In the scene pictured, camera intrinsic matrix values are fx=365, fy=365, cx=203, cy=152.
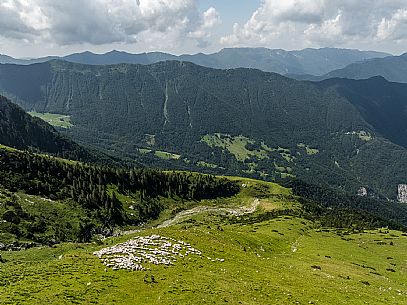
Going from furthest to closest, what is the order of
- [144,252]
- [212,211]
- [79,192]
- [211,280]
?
[212,211]
[79,192]
[144,252]
[211,280]

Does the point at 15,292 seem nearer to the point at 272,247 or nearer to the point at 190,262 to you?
the point at 190,262

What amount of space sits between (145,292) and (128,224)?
366 feet

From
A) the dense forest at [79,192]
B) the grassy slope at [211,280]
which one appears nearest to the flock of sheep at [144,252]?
the grassy slope at [211,280]

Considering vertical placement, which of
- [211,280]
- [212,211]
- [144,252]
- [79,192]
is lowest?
[212,211]

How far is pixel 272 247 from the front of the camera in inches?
3022

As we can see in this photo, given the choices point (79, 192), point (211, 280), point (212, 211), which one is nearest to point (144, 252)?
point (211, 280)

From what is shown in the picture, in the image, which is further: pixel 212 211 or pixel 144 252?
pixel 212 211

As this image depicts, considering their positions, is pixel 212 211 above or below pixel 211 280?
below

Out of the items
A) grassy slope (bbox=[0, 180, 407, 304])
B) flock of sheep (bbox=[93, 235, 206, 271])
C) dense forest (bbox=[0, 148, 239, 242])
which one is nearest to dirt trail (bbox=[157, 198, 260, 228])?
dense forest (bbox=[0, 148, 239, 242])

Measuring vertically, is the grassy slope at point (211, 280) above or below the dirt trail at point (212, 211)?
above

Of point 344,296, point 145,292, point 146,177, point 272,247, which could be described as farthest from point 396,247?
point 146,177

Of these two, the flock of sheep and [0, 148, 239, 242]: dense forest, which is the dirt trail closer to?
[0, 148, 239, 242]: dense forest

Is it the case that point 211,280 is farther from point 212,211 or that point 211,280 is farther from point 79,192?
point 212,211

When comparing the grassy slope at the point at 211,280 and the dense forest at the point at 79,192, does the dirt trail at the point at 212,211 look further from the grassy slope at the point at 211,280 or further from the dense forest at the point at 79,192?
the grassy slope at the point at 211,280
